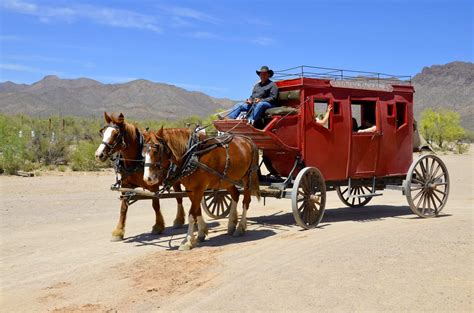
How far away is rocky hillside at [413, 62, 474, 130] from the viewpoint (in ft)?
361

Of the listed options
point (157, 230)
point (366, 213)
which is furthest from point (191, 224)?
point (366, 213)

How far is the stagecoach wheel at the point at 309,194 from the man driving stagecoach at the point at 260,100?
1501 millimetres

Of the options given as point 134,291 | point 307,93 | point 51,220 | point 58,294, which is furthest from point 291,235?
point 51,220

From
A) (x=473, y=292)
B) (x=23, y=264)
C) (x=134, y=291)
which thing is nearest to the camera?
(x=473, y=292)

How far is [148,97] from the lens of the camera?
365ft

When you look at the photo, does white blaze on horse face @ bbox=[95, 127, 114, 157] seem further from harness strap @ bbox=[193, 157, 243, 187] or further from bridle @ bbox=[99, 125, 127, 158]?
harness strap @ bbox=[193, 157, 243, 187]

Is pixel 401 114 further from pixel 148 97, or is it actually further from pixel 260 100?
pixel 148 97

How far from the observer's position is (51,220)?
12.4m

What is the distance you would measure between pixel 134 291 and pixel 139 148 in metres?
3.71

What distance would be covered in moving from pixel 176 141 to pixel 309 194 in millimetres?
2872

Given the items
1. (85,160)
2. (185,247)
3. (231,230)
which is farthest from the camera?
(85,160)

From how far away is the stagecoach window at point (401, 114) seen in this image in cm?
1233

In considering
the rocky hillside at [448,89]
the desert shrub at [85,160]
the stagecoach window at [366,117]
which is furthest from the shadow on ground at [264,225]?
the rocky hillside at [448,89]

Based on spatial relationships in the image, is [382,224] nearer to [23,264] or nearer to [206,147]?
[206,147]
